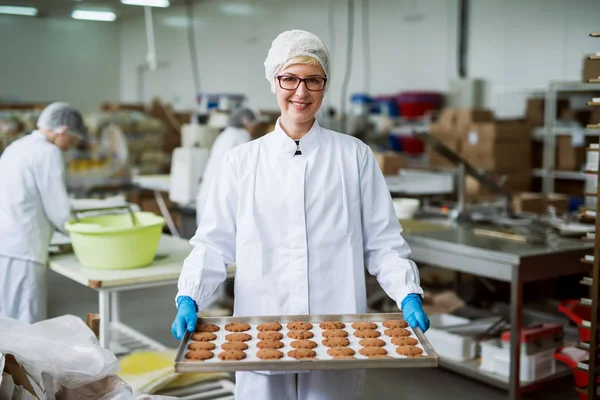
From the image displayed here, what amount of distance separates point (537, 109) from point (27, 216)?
4.85 m

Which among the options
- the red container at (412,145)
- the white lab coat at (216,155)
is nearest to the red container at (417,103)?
the red container at (412,145)

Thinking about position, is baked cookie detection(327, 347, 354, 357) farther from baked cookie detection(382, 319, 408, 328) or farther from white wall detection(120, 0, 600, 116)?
white wall detection(120, 0, 600, 116)

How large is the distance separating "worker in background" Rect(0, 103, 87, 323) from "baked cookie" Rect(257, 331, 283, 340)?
1524 mm

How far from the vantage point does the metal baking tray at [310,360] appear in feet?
4.81

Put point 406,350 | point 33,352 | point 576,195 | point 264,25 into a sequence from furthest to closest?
point 264,25
point 576,195
point 33,352
point 406,350

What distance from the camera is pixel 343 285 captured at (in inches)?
71.6

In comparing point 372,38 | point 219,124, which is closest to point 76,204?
point 219,124

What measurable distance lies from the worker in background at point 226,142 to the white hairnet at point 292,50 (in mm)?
2697

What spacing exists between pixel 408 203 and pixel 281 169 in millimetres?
2270

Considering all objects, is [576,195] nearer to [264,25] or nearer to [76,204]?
[76,204]

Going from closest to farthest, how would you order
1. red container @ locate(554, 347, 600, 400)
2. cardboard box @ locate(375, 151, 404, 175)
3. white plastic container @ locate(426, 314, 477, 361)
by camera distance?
red container @ locate(554, 347, 600, 400) → white plastic container @ locate(426, 314, 477, 361) → cardboard box @ locate(375, 151, 404, 175)

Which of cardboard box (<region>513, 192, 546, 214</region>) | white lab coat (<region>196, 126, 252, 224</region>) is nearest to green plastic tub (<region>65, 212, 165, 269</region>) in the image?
white lab coat (<region>196, 126, 252, 224</region>)

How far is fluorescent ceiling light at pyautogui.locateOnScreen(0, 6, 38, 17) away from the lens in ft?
34.5

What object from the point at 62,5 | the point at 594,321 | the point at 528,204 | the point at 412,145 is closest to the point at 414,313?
the point at 594,321
